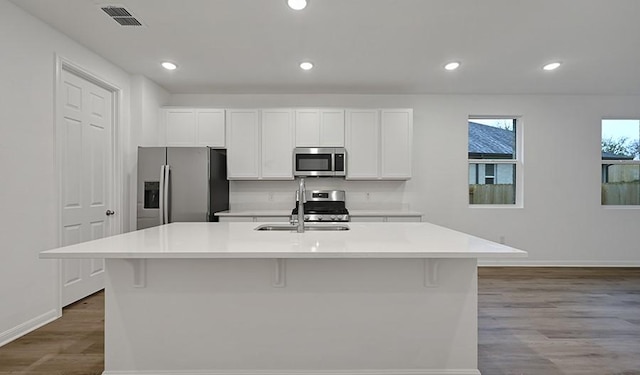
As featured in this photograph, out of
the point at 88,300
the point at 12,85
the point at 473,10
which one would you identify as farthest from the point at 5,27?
the point at 473,10

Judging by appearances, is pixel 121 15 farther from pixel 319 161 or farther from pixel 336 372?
pixel 336 372

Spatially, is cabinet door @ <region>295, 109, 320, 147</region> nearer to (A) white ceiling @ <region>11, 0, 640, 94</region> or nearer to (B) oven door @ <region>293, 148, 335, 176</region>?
(B) oven door @ <region>293, 148, 335, 176</region>

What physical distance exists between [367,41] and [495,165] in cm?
306

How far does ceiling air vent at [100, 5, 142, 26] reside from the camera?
271cm

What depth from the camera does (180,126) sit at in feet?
15.6

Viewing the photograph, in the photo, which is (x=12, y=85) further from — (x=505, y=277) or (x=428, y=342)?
(x=505, y=277)

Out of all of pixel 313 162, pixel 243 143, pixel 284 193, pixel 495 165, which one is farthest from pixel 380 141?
pixel 495 165

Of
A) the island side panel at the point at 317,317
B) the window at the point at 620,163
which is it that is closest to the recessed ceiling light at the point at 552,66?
the window at the point at 620,163

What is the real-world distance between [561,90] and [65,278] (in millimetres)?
6105

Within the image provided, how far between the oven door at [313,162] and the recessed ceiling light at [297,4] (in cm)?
217

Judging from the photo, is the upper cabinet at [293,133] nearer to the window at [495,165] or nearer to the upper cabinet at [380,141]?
the upper cabinet at [380,141]

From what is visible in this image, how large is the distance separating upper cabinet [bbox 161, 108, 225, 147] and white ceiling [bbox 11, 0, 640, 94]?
343mm

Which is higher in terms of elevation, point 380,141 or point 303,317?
point 380,141

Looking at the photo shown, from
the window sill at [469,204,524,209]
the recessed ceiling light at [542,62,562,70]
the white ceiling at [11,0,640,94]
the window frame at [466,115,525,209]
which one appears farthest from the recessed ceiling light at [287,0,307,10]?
the window sill at [469,204,524,209]
